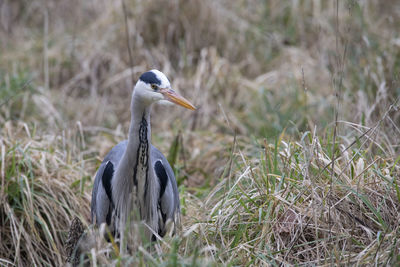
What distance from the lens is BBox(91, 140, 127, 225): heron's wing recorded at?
9.73 feet

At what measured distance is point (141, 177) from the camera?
276 cm

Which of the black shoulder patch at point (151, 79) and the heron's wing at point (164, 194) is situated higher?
the black shoulder patch at point (151, 79)

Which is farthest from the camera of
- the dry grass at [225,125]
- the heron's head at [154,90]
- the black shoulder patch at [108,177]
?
the black shoulder patch at [108,177]

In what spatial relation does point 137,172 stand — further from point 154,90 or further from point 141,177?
point 154,90

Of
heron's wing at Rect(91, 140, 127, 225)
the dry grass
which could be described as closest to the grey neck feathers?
heron's wing at Rect(91, 140, 127, 225)

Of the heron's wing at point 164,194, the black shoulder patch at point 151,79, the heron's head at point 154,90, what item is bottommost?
the heron's wing at point 164,194

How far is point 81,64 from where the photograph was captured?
6.17m

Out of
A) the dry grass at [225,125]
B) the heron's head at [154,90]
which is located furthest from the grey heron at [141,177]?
the dry grass at [225,125]

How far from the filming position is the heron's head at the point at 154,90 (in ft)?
8.37

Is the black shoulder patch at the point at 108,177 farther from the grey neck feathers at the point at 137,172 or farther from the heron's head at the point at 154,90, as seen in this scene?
the heron's head at the point at 154,90

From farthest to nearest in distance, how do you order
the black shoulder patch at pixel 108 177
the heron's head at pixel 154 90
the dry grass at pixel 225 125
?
the black shoulder patch at pixel 108 177
the dry grass at pixel 225 125
the heron's head at pixel 154 90

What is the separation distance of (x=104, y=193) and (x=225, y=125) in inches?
93.4

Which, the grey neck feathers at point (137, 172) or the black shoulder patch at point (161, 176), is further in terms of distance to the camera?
Result: the black shoulder patch at point (161, 176)

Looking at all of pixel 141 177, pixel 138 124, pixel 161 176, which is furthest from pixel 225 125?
pixel 138 124
